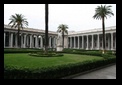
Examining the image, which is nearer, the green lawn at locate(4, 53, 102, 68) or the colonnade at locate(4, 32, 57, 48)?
the green lawn at locate(4, 53, 102, 68)

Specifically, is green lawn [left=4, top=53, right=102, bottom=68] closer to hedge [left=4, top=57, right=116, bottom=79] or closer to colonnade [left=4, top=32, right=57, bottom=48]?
hedge [left=4, top=57, right=116, bottom=79]

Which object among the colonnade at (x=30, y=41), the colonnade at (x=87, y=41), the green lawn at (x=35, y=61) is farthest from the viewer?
the colonnade at (x=87, y=41)

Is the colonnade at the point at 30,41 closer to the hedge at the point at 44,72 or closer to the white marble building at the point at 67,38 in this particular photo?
the white marble building at the point at 67,38

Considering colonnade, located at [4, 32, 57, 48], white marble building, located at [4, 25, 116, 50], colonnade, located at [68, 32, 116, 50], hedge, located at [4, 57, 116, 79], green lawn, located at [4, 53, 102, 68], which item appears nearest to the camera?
hedge, located at [4, 57, 116, 79]

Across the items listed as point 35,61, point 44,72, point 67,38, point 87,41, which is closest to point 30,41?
point 67,38

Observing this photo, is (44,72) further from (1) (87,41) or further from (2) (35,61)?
(1) (87,41)

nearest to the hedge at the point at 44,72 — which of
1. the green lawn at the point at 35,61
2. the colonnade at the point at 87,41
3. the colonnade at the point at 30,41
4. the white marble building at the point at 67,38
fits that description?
the green lawn at the point at 35,61

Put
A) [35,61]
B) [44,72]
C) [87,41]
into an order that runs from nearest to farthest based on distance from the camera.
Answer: [44,72] → [35,61] → [87,41]

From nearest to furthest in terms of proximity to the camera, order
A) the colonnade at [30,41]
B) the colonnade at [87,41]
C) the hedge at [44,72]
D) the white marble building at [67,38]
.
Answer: the hedge at [44,72], the white marble building at [67,38], the colonnade at [30,41], the colonnade at [87,41]

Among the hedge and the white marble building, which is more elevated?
the white marble building

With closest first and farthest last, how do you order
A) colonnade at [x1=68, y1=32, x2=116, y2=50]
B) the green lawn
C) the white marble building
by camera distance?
the green lawn → the white marble building → colonnade at [x1=68, y1=32, x2=116, y2=50]

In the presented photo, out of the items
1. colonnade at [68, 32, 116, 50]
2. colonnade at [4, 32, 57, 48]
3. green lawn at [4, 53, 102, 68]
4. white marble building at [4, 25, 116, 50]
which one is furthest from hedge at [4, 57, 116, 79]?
colonnade at [4, 32, 57, 48]

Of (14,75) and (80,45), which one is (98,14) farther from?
(80,45)
